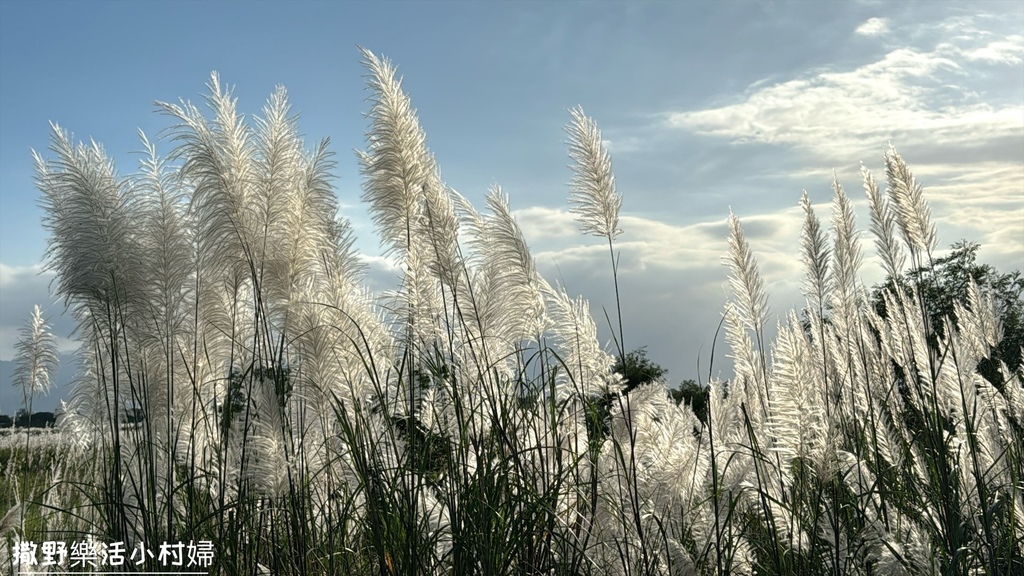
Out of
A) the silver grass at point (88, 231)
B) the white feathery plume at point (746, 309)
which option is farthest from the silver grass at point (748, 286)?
the silver grass at point (88, 231)

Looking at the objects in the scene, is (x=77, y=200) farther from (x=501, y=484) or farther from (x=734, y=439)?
(x=734, y=439)

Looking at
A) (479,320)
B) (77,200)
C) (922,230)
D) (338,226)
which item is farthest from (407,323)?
(922,230)

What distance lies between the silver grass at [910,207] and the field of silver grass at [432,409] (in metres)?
0.01

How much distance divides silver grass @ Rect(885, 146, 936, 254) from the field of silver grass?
12mm

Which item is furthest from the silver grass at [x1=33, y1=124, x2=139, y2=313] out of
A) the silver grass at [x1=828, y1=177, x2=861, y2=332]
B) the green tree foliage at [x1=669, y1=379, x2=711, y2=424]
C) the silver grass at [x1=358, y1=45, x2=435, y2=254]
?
the silver grass at [x1=828, y1=177, x2=861, y2=332]

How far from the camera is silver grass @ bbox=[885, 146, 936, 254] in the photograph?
3.79 m

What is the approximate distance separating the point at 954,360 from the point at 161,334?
3.64 m

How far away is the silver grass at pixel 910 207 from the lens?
379cm

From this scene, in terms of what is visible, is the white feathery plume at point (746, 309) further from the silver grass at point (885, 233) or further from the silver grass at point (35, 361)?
the silver grass at point (35, 361)

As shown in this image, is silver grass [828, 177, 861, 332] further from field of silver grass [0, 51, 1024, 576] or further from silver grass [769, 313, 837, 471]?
silver grass [769, 313, 837, 471]

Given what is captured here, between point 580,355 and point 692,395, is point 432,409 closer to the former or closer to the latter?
point 580,355

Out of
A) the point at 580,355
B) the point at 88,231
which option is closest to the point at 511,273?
the point at 580,355

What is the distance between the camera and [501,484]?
108 inches

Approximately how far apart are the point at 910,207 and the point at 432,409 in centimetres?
244
